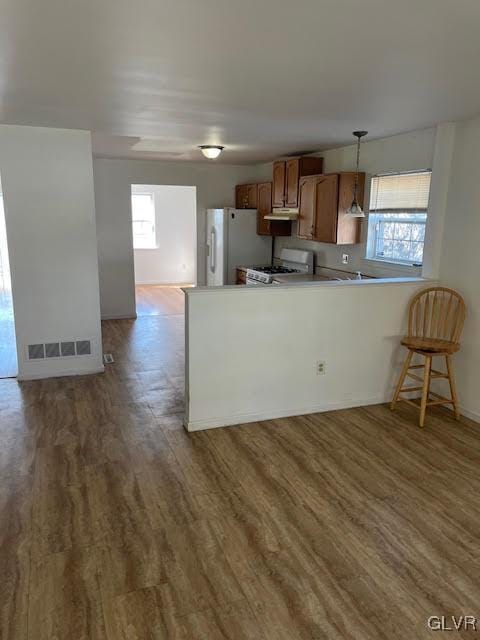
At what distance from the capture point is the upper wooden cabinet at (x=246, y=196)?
7047mm

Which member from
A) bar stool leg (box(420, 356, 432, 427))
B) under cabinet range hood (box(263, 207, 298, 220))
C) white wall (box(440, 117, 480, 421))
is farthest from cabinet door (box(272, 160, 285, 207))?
bar stool leg (box(420, 356, 432, 427))

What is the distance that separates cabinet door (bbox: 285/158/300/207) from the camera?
5.73 metres

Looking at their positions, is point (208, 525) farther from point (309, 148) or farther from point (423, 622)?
point (309, 148)

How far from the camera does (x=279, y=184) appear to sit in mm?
6191

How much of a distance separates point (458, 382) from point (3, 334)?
5358 mm

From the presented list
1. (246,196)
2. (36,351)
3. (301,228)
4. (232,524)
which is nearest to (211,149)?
(301,228)

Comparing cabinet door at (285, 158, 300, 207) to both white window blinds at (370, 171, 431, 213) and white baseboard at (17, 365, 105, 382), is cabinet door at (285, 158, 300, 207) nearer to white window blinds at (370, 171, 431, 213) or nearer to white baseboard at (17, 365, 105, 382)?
white window blinds at (370, 171, 431, 213)

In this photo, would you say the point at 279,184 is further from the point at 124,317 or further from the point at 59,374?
the point at 59,374

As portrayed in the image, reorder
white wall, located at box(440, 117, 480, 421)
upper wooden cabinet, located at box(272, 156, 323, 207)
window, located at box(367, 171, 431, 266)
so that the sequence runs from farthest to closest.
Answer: upper wooden cabinet, located at box(272, 156, 323, 207) < window, located at box(367, 171, 431, 266) < white wall, located at box(440, 117, 480, 421)

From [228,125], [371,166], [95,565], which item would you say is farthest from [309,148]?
[95,565]

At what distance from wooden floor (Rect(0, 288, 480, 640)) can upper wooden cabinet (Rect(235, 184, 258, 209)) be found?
406cm

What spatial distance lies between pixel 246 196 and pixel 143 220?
132 inches

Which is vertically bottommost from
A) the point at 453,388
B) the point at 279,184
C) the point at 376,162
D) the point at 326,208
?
the point at 453,388

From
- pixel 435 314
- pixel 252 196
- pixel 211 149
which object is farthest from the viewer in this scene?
pixel 252 196
